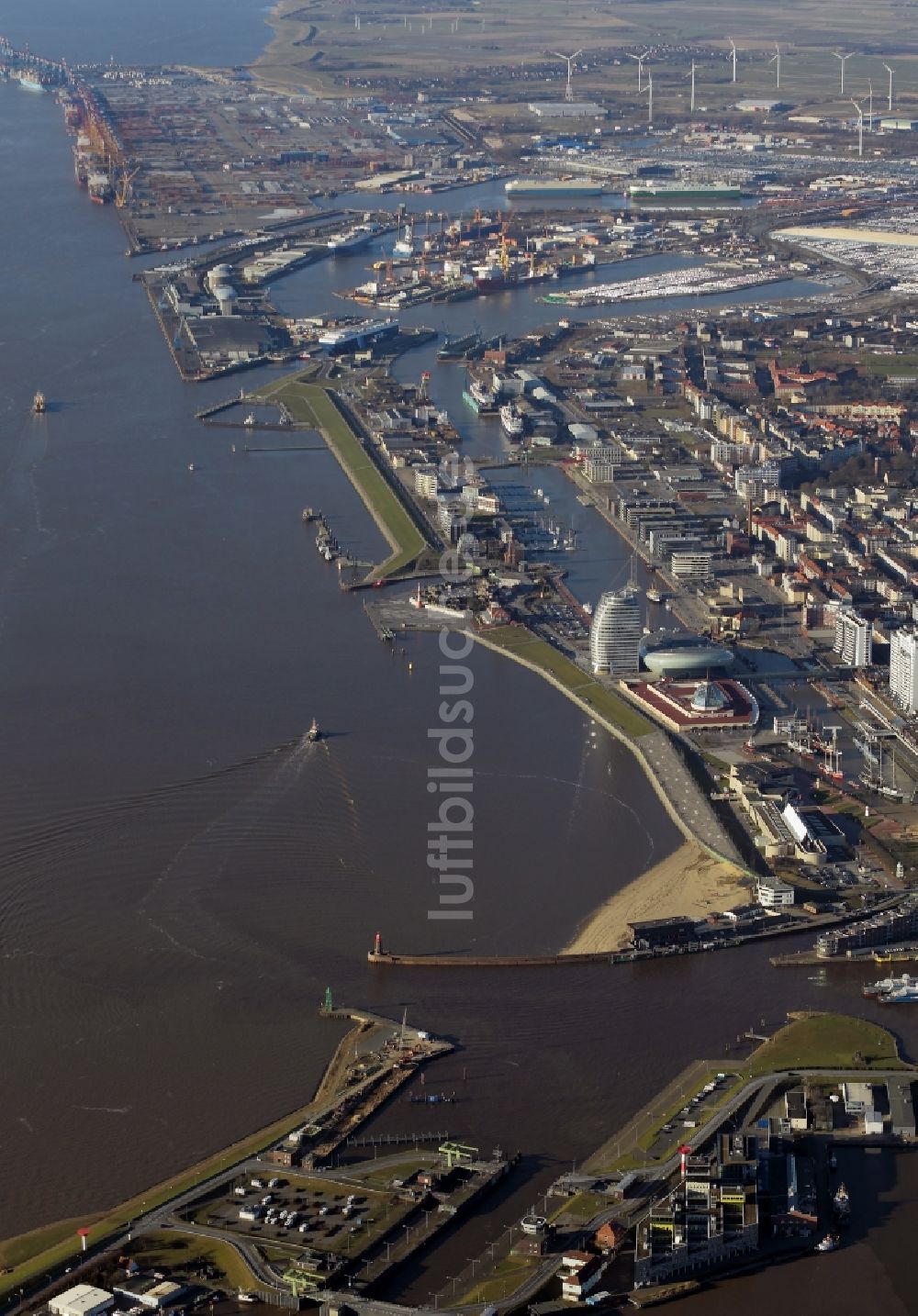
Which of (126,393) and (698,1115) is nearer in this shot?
(698,1115)

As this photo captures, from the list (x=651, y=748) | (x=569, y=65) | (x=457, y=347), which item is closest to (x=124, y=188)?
(x=457, y=347)

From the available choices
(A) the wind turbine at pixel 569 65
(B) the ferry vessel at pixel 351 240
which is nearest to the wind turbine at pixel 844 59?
(A) the wind turbine at pixel 569 65

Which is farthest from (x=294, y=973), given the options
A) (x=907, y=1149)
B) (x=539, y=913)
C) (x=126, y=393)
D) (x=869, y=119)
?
(x=869, y=119)

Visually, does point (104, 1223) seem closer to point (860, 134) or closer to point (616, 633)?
point (616, 633)

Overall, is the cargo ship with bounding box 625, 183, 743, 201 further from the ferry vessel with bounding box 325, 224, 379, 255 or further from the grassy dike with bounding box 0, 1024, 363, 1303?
the grassy dike with bounding box 0, 1024, 363, 1303

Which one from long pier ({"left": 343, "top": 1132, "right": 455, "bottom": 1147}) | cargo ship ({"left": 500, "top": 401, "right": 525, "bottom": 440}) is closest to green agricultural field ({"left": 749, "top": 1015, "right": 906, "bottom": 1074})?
long pier ({"left": 343, "top": 1132, "right": 455, "bottom": 1147})

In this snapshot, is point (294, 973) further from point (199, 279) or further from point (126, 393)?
point (199, 279)
